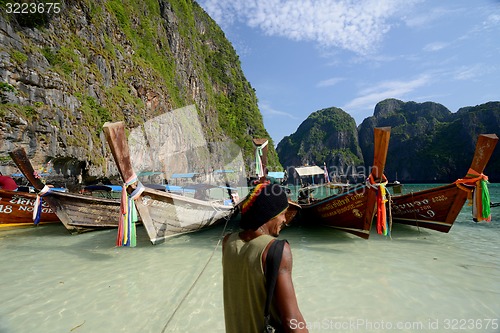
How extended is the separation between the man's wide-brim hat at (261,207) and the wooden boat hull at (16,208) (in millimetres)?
11319

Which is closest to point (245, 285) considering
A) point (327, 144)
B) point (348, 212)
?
point (348, 212)

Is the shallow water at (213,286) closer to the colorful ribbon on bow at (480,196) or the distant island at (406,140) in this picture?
the colorful ribbon on bow at (480,196)

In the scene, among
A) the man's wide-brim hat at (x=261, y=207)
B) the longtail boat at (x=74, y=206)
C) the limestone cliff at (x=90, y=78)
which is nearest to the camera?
the man's wide-brim hat at (x=261, y=207)

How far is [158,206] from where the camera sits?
6.98 meters

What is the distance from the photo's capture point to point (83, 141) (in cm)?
1961

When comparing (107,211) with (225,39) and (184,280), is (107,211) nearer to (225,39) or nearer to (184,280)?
(184,280)

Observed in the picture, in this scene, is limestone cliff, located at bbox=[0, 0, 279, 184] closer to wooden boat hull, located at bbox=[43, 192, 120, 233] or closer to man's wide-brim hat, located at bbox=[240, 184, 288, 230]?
wooden boat hull, located at bbox=[43, 192, 120, 233]

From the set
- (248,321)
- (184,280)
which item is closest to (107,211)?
(184,280)

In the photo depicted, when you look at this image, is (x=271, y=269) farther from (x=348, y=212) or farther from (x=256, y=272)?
(x=348, y=212)

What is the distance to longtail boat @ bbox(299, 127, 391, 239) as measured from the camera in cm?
600

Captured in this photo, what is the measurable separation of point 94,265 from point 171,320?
3172mm

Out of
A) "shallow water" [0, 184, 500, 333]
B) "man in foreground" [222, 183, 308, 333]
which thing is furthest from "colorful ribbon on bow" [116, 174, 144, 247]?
"man in foreground" [222, 183, 308, 333]

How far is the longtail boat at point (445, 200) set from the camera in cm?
645

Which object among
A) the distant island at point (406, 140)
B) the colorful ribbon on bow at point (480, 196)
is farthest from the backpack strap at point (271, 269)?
the distant island at point (406, 140)
